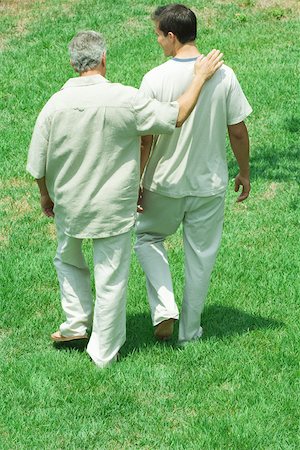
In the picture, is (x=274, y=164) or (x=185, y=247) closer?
(x=185, y=247)

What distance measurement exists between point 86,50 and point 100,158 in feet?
2.06

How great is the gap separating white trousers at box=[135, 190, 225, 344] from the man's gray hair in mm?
972

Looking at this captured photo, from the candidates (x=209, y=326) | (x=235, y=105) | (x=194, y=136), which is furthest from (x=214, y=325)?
(x=235, y=105)

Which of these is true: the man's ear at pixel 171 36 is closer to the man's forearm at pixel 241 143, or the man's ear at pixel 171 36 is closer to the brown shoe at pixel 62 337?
the man's forearm at pixel 241 143

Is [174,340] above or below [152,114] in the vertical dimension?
below

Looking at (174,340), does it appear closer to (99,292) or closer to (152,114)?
(99,292)

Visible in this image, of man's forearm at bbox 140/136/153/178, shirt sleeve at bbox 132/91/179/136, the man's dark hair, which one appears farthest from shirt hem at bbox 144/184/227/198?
the man's dark hair

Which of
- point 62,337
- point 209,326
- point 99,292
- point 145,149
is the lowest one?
point 209,326

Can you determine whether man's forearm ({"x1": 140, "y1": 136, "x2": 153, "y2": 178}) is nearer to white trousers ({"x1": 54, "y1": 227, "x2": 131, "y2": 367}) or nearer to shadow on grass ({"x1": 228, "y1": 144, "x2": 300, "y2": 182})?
white trousers ({"x1": 54, "y1": 227, "x2": 131, "y2": 367})

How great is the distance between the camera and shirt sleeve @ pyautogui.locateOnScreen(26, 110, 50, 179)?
6.29m

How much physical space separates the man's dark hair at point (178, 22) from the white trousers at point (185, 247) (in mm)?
1008

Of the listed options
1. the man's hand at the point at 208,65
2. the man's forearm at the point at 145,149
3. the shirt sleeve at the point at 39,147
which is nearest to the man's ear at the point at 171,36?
the man's hand at the point at 208,65

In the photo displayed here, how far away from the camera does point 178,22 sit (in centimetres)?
639

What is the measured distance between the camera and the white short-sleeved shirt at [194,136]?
6.46 meters
